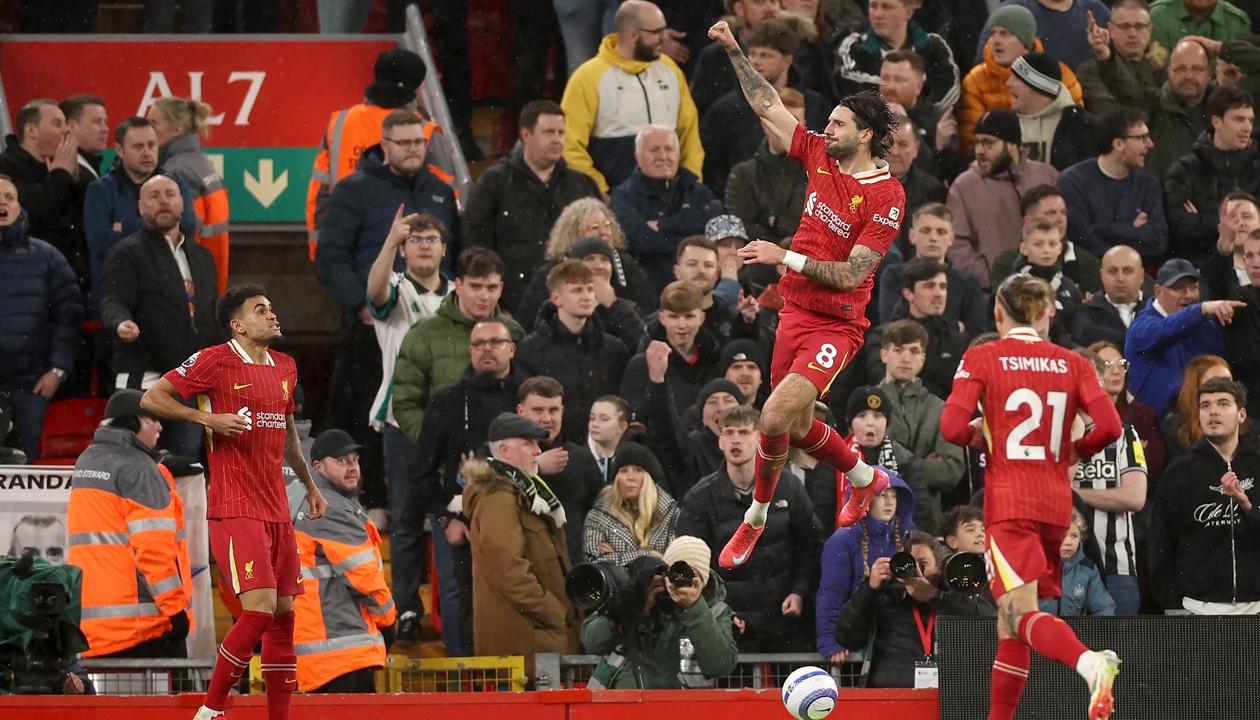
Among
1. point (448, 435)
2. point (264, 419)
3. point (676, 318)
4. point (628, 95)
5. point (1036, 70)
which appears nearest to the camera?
point (264, 419)

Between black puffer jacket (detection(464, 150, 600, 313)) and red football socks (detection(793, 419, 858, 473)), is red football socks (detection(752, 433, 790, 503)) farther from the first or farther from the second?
black puffer jacket (detection(464, 150, 600, 313))

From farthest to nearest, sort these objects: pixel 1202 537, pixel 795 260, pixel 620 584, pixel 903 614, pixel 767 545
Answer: pixel 1202 537
pixel 767 545
pixel 903 614
pixel 620 584
pixel 795 260

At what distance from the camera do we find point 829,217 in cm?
1015

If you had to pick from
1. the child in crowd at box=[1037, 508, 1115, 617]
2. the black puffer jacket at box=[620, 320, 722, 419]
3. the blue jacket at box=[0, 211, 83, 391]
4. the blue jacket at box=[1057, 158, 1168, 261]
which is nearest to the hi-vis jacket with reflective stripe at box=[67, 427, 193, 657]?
the blue jacket at box=[0, 211, 83, 391]

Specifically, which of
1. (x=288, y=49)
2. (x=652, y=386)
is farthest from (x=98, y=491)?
(x=288, y=49)

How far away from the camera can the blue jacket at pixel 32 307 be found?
1341 centimetres

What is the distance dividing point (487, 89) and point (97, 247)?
474 cm

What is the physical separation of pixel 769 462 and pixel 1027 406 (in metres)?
1.39

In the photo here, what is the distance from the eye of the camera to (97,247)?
13828 millimetres

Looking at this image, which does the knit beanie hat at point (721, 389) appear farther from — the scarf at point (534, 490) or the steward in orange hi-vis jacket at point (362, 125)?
the steward in orange hi-vis jacket at point (362, 125)

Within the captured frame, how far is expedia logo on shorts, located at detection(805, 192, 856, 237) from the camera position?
399 inches

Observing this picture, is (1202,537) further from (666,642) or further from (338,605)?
(338,605)

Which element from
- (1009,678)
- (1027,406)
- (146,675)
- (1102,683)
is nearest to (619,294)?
(146,675)

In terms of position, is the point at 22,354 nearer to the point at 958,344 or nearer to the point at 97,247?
the point at 97,247
